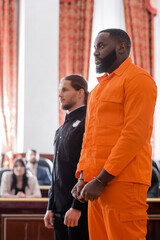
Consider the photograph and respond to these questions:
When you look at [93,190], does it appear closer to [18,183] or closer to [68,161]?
[68,161]

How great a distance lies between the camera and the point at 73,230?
6.61 feet

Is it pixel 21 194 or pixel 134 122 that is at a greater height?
pixel 134 122

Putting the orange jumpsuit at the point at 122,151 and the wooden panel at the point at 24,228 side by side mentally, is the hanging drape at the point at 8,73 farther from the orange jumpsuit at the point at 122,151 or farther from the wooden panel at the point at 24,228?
the orange jumpsuit at the point at 122,151

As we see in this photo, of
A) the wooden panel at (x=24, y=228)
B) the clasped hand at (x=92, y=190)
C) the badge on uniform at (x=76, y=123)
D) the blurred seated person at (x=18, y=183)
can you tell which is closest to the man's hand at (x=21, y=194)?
the blurred seated person at (x=18, y=183)

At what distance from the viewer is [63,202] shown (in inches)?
82.4

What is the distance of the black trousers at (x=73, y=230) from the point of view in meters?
2.02

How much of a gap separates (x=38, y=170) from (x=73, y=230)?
3.88m

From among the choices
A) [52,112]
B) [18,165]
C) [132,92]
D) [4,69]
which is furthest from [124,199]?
[4,69]

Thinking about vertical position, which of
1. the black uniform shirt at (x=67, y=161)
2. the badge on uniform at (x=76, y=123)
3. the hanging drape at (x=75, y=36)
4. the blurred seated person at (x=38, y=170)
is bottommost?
the blurred seated person at (x=38, y=170)

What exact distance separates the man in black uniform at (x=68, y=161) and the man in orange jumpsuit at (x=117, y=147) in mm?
443

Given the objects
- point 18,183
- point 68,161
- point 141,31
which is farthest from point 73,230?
point 141,31

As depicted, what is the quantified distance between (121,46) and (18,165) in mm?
3210

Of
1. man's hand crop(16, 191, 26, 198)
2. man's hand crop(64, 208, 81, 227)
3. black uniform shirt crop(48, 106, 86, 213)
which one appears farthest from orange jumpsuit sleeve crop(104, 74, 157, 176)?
man's hand crop(16, 191, 26, 198)

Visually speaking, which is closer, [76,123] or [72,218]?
[72,218]
